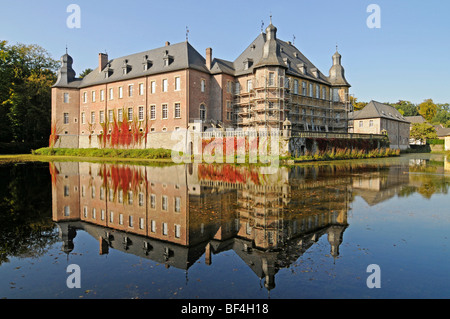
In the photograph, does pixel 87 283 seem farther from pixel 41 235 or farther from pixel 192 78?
pixel 192 78

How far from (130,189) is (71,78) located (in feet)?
153

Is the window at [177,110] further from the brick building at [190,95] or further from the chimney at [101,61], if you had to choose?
the chimney at [101,61]

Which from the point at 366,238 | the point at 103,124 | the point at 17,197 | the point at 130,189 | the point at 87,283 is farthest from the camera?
the point at 103,124

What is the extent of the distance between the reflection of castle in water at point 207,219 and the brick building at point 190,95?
84.2ft

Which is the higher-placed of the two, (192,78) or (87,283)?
(192,78)

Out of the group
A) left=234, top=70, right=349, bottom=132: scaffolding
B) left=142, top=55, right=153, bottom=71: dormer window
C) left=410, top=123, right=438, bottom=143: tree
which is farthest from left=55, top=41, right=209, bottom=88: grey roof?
left=410, top=123, right=438, bottom=143: tree

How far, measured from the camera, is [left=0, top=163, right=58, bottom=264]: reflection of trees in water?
595cm

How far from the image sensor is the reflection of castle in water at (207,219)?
5.94 m

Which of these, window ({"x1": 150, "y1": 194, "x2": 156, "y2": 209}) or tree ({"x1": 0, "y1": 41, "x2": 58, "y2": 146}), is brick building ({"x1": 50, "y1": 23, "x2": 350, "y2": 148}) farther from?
window ({"x1": 150, "y1": 194, "x2": 156, "y2": 209})

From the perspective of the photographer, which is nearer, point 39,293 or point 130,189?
point 39,293

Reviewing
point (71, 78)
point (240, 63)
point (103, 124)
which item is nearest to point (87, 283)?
point (240, 63)

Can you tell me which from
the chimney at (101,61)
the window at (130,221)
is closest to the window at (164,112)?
the chimney at (101,61)

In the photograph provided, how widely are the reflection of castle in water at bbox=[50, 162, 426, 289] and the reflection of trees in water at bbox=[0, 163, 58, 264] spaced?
0.36 m

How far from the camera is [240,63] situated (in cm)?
4247
